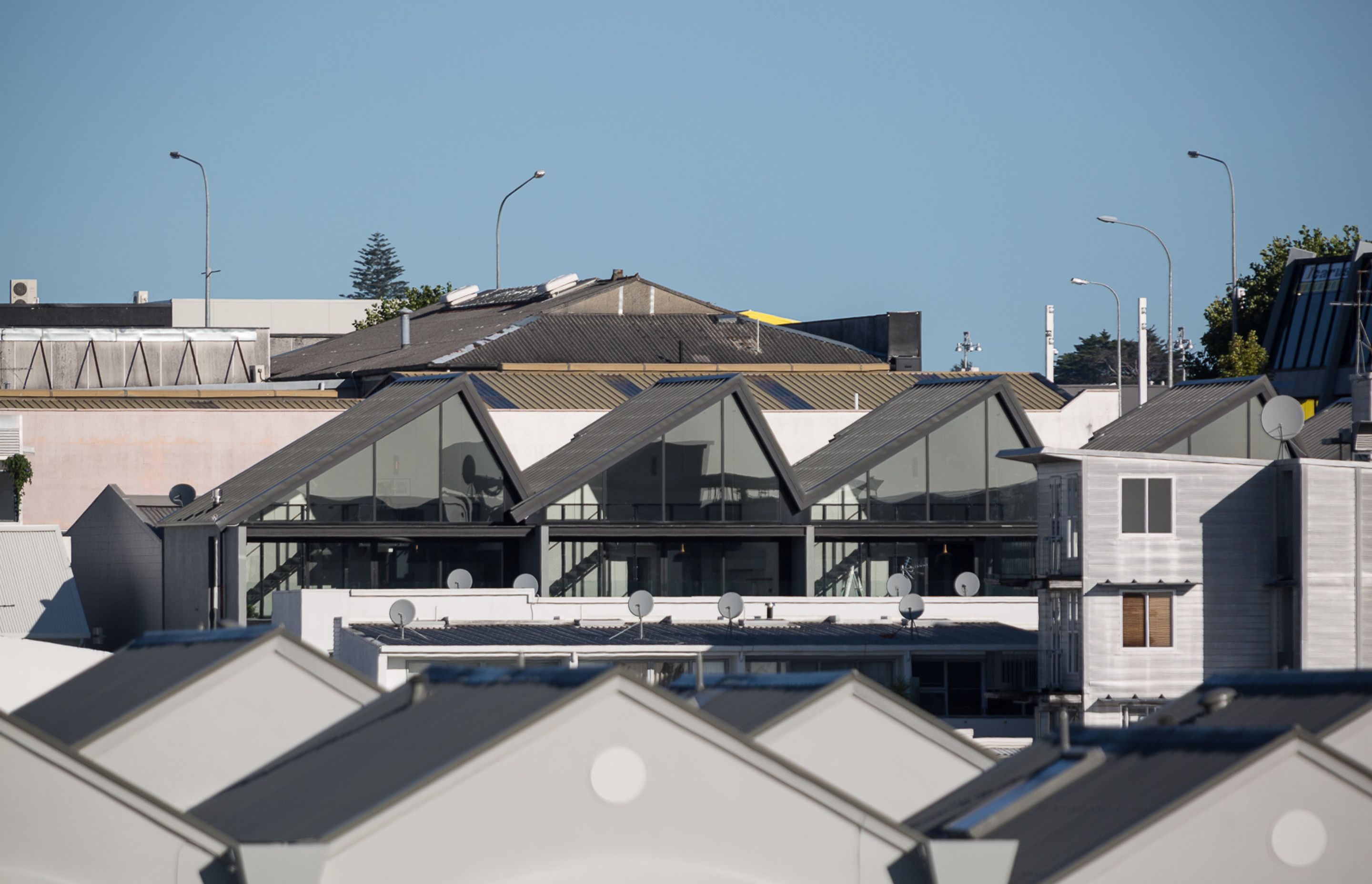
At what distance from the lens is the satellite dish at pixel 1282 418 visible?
147ft

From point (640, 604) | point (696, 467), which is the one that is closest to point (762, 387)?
point (696, 467)

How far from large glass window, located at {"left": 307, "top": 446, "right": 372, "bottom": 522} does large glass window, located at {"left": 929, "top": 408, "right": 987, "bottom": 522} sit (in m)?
16.2

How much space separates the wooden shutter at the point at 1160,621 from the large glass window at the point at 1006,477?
19.2 m

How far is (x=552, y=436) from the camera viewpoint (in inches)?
2603

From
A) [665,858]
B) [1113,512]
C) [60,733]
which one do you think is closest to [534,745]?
[665,858]

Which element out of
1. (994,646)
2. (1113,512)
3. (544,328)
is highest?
(544,328)

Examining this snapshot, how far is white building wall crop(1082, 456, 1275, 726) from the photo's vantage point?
1677 inches

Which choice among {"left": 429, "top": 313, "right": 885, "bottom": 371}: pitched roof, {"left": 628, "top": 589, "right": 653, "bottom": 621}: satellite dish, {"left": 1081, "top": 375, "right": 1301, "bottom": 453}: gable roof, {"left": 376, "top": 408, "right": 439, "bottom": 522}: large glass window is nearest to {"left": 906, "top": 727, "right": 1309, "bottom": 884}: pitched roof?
{"left": 628, "top": 589, "right": 653, "bottom": 621}: satellite dish

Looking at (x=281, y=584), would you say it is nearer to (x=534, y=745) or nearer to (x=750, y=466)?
(x=750, y=466)

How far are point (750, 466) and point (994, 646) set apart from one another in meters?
12.9

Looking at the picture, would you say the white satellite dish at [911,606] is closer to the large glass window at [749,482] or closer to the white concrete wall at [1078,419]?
the large glass window at [749,482]

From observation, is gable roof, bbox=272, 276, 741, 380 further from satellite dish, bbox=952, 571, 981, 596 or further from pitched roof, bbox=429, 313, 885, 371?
satellite dish, bbox=952, 571, 981, 596

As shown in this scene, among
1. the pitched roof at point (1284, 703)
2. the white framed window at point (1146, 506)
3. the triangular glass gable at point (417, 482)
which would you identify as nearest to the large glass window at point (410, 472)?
the triangular glass gable at point (417, 482)

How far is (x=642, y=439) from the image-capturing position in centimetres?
6009
